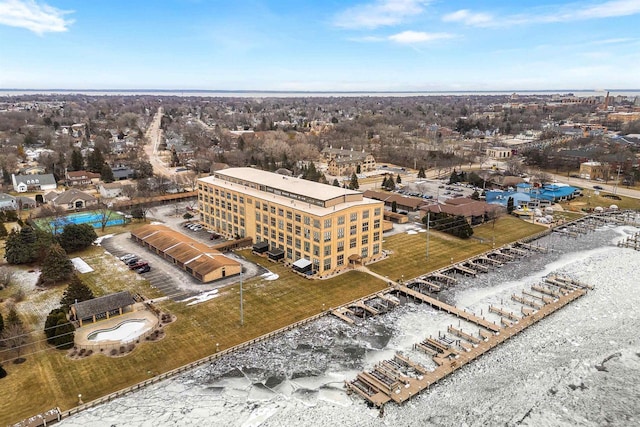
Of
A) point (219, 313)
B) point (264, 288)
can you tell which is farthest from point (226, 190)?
point (219, 313)

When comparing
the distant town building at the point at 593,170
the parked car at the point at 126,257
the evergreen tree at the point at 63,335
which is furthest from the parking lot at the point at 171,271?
the distant town building at the point at 593,170

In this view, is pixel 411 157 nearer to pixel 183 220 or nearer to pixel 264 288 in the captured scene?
pixel 183 220

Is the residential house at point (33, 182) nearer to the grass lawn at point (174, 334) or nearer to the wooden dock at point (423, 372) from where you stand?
the grass lawn at point (174, 334)

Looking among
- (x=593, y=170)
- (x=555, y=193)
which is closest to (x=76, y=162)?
(x=555, y=193)

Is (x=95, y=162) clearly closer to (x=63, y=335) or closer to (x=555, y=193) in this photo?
(x=63, y=335)

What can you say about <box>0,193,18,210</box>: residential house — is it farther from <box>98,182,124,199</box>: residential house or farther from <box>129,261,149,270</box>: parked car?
<box>129,261,149,270</box>: parked car
